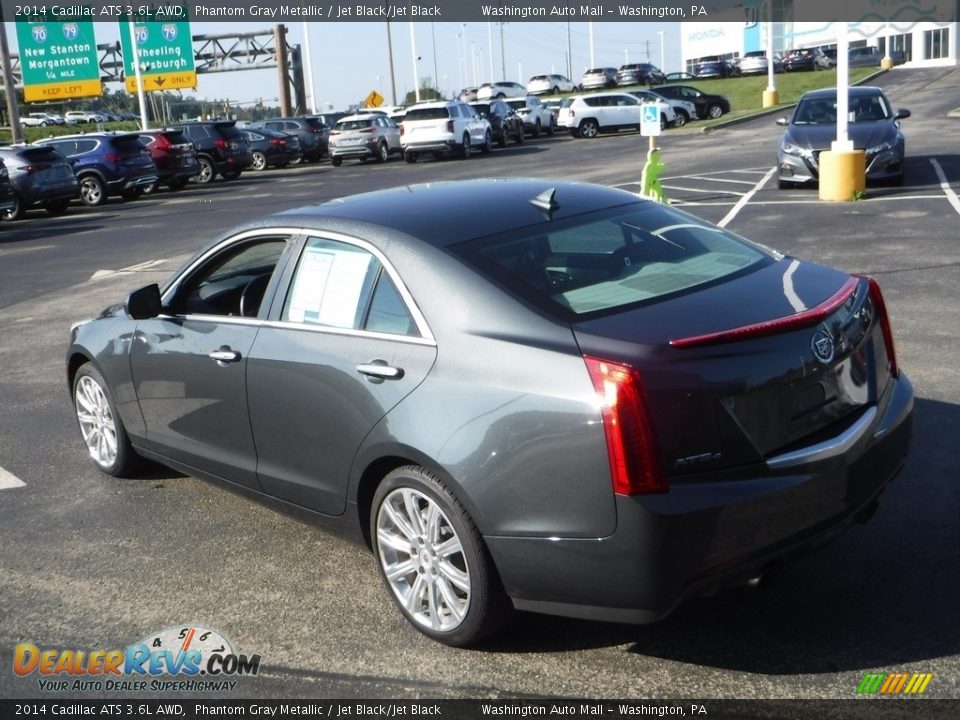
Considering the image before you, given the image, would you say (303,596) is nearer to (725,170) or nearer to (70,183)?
(725,170)

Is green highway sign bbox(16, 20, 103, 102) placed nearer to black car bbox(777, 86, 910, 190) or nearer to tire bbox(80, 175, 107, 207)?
tire bbox(80, 175, 107, 207)

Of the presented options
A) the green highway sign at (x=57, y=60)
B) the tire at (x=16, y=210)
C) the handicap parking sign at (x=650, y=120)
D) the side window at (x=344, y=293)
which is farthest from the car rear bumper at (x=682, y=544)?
the green highway sign at (x=57, y=60)

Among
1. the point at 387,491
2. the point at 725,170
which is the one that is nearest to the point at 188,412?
the point at 387,491

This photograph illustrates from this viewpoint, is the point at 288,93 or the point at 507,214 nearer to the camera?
the point at 507,214

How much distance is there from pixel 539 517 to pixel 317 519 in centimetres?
131

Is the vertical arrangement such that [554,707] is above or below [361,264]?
below

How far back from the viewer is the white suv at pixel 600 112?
4369cm

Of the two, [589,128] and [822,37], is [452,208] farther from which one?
[822,37]

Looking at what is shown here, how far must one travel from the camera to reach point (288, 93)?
5594 centimetres

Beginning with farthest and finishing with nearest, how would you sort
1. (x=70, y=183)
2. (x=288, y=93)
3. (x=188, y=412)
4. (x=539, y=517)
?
(x=288, y=93), (x=70, y=183), (x=188, y=412), (x=539, y=517)

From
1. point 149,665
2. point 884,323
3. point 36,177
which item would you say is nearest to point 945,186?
point 884,323

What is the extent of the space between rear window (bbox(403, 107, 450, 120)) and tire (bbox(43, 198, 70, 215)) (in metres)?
12.5

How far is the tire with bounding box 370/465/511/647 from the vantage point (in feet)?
12.8

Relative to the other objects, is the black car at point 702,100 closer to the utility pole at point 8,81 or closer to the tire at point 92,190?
the utility pole at point 8,81
